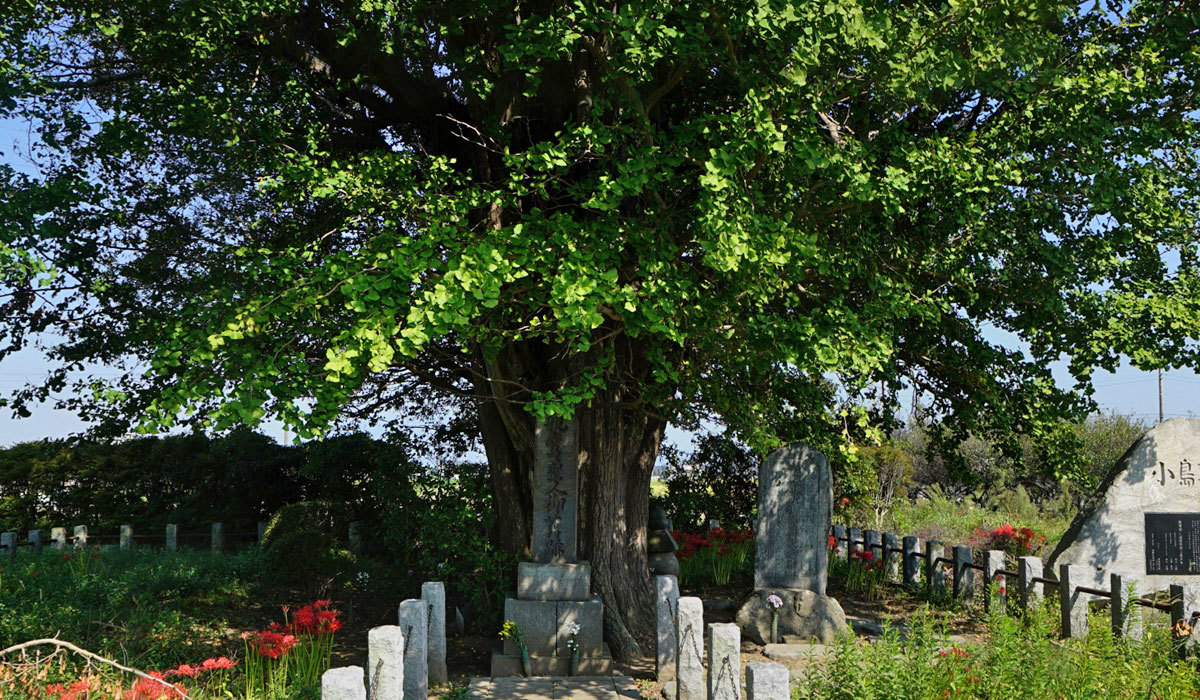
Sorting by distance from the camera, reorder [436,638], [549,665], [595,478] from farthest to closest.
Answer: [595,478]
[549,665]
[436,638]

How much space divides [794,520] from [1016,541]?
220 inches

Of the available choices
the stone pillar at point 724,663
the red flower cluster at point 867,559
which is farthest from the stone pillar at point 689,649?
the red flower cluster at point 867,559

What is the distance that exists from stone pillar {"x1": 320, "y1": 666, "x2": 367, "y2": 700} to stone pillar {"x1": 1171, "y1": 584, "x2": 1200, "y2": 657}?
7276 millimetres

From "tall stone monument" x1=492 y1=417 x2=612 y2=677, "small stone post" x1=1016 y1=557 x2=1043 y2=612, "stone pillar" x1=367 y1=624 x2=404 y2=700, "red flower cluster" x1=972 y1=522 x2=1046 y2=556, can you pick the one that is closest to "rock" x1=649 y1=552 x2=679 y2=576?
"tall stone monument" x1=492 y1=417 x2=612 y2=677

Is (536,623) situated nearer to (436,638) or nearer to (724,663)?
(436,638)

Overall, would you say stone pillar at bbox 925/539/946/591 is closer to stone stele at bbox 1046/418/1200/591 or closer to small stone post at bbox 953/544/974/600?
small stone post at bbox 953/544/974/600

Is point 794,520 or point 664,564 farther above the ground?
point 794,520

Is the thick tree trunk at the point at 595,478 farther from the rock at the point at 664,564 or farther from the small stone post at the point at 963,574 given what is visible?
the small stone post at the point at 963,574

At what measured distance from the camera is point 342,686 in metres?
5.11

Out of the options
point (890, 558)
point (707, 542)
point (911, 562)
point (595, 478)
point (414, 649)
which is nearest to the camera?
point (414, 649)

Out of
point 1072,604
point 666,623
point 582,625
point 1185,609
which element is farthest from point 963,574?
point 582,625

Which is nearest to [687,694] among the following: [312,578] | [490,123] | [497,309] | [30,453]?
[497,309]

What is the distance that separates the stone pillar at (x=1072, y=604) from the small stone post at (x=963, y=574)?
2.19m

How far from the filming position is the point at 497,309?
9.02 m
